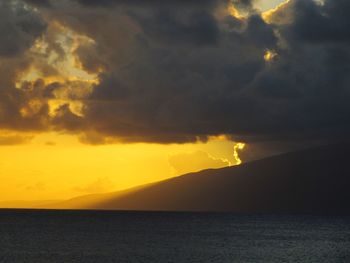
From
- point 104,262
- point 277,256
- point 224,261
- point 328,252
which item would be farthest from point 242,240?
point 104,262

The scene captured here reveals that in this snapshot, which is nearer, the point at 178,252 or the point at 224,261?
the point at 224,261

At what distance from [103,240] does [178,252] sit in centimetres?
3384

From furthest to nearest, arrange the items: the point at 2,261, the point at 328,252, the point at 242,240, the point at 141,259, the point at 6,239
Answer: the point at 242,240, the point at 6,239, the point at 328,252, the point at 141,259, the point at 2,261

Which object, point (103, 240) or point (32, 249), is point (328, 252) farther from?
point (32, 249)

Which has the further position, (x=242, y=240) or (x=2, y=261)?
(x=242, y=240)

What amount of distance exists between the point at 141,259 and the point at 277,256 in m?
29.5

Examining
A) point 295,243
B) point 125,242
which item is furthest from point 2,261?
point 295,243

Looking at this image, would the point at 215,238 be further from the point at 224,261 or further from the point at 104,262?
the point at 104,262

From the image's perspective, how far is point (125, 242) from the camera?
533ft

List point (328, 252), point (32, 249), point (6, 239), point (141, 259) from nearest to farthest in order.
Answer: point (141, 259)
point (32, 249)
point (328, 252)
point (6, 239)

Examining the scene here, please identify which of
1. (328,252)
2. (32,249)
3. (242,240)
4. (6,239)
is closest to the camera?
(32,249)

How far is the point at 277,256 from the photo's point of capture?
452 feet

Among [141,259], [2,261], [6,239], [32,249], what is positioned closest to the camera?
[2,261]

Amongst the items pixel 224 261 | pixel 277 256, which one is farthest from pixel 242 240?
pixel 224 261
